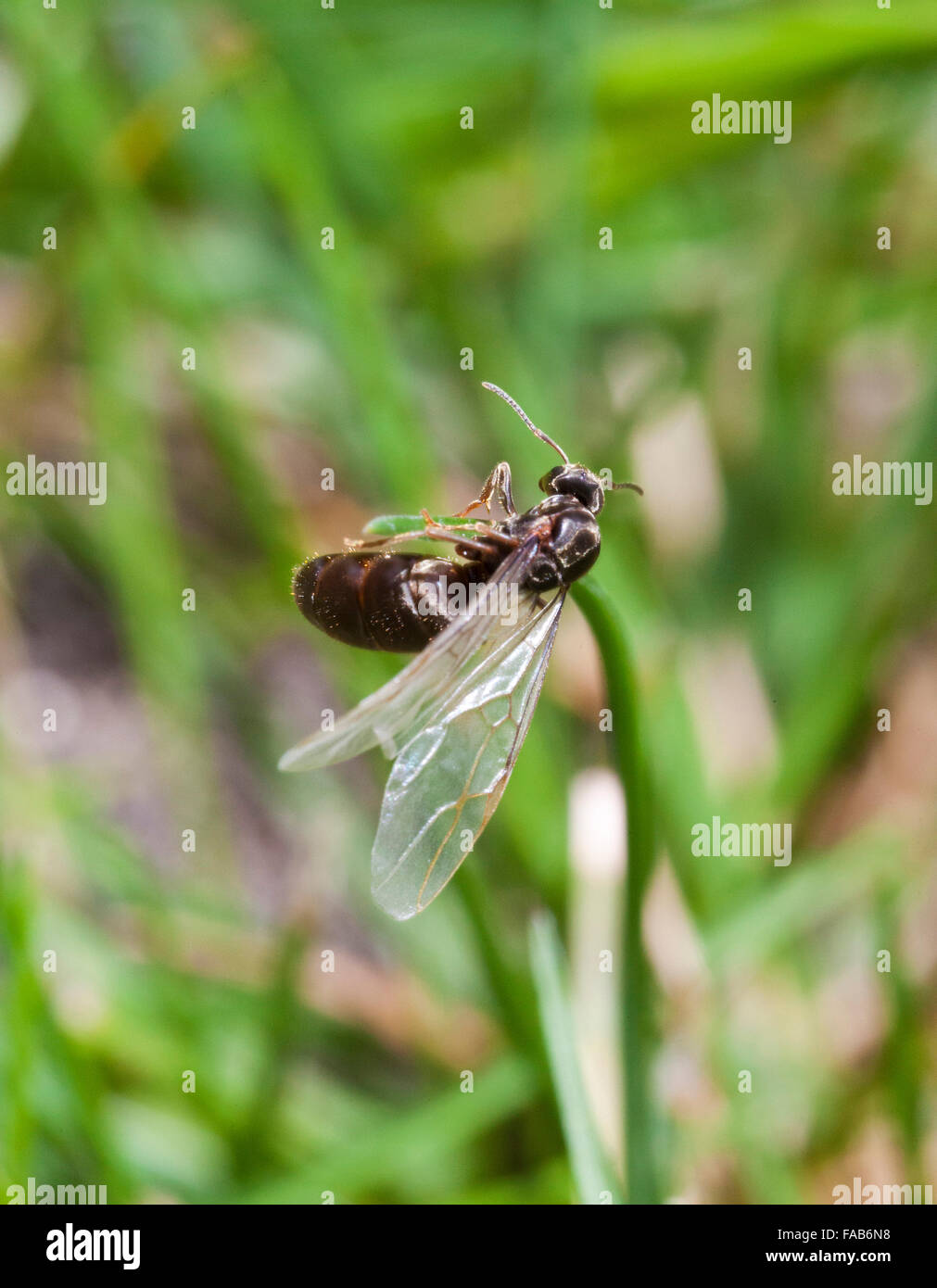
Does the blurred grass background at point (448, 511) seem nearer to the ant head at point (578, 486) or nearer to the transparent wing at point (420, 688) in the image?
the transparent wing at point (420, 688)

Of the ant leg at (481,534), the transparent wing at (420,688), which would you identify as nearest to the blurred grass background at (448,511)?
the transparent wing at (420,688)

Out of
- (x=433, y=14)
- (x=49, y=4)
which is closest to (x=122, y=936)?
(x=49, y=4)

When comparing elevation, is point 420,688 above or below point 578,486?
below

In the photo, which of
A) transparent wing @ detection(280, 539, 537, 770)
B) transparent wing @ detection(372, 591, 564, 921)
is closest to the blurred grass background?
transparent wing @ detection(372, 591, 564, 921)

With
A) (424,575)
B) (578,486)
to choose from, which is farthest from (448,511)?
(424,575)

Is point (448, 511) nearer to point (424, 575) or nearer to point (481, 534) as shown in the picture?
point (481, 534)
